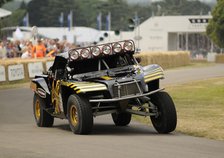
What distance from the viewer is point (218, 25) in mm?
63031

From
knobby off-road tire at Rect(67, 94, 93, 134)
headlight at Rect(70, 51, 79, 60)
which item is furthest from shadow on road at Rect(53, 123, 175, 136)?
headlight at Rect(70, 51, 79, 60)

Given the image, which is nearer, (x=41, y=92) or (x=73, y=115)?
(x=73, y=115)

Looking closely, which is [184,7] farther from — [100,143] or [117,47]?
[100,143]

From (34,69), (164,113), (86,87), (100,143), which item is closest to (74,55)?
(86,87)

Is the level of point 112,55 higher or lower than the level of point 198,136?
higher

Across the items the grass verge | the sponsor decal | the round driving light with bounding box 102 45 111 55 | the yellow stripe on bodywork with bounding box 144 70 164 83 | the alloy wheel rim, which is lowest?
the grass verge

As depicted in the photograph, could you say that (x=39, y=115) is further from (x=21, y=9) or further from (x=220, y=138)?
(x=21, y=9)

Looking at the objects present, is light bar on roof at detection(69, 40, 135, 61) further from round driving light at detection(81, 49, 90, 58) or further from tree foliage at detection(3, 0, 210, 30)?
tree foliage at detection(3, 0, 210, 30)

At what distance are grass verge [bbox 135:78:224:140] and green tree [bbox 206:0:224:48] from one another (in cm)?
3539

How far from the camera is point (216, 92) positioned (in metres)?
24.0

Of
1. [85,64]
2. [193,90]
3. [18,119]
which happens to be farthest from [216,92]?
[85,64]

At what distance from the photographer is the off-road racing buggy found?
12547 millimetres

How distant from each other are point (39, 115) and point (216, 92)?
10.5 metres

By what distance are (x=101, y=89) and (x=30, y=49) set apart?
25.0 m
